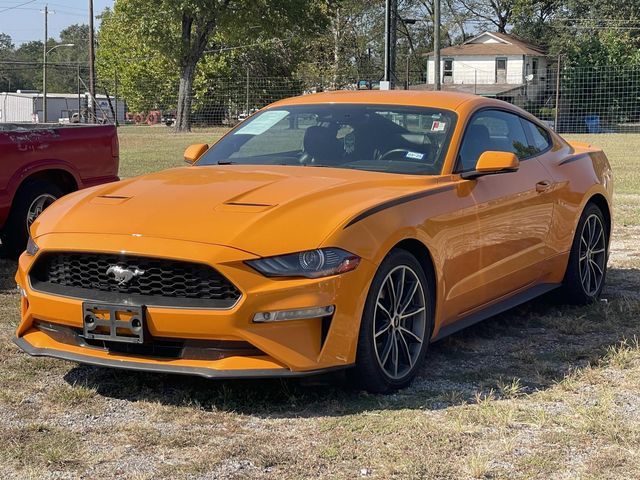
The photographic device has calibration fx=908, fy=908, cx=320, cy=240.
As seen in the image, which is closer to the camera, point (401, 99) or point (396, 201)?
point (396, 201)

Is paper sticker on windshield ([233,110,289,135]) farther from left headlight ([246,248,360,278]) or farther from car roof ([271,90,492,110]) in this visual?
left headlight ([246,248,360,278])

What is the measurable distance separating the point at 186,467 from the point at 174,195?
1521 mm

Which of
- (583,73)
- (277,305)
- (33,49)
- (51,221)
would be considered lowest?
(277,305)

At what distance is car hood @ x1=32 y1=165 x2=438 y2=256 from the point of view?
13.2ft

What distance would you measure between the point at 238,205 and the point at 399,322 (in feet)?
3.23

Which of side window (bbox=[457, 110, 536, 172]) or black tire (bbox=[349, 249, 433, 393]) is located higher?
side window (bbox=[457, 110, 536, 172])

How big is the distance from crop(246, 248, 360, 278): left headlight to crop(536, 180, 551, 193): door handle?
2198 millimetres

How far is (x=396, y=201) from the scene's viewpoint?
4.44m

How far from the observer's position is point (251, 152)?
5.62m

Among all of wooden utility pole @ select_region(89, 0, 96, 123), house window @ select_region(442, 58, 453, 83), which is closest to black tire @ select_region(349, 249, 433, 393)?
wooden utility pole @ select_region(89, 0, 96, 123)

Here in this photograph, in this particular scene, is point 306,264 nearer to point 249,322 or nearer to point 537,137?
point 249,322

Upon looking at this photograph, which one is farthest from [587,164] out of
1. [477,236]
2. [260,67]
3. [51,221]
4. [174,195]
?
[260,67]

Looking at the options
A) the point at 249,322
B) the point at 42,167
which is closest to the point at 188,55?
the point at 42,167

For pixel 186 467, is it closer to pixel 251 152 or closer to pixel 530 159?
pixel 251 152
